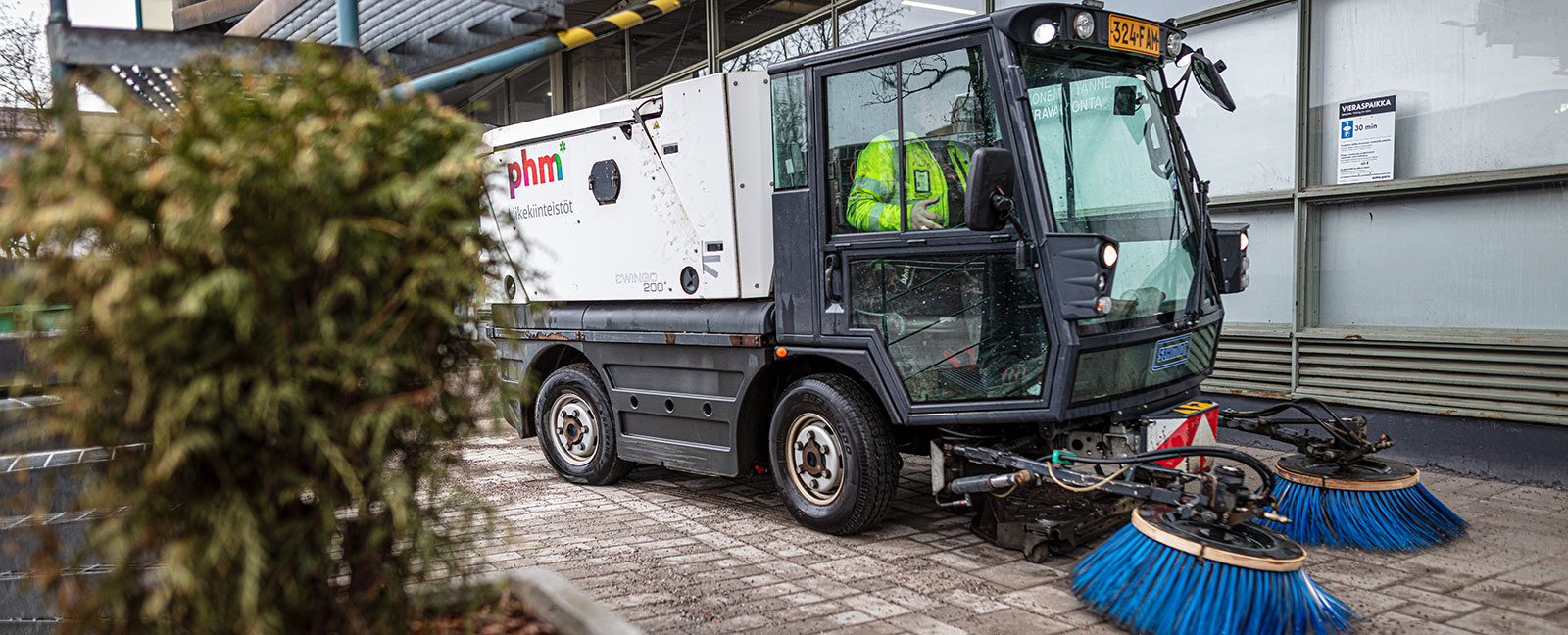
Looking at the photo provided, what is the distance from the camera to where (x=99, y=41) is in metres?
3.49

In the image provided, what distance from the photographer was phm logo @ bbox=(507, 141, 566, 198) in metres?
6.29

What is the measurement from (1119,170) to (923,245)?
94cm

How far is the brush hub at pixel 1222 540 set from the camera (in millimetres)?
3410

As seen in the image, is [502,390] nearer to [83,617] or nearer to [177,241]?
[177,241]

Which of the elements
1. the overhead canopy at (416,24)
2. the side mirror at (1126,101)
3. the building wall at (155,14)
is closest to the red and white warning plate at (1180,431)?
the side mirror at (1126,101)

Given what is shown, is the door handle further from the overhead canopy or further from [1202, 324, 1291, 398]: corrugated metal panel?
[1202, 324, 1291, 398]: corrugated metal panel

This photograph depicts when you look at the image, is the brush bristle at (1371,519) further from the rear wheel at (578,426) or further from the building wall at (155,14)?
the building wall at (155,14)

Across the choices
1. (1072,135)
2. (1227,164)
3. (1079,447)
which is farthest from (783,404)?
(1227,164)

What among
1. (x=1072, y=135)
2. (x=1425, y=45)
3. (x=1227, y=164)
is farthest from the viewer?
(x=1227, y=164)

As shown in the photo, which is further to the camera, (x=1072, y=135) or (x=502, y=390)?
(x=1072, y=135)

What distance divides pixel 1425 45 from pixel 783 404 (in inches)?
177

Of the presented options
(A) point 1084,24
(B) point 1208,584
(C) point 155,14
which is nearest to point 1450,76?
(A) point 1084,24

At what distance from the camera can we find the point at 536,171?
6473mm

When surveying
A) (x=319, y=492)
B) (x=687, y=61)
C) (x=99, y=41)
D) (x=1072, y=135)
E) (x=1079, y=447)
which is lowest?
(x=1079, y=447)
